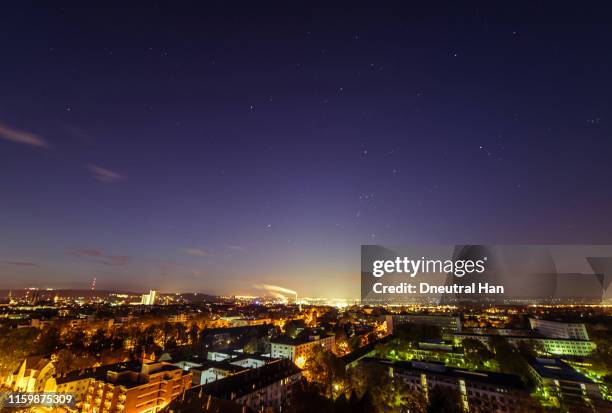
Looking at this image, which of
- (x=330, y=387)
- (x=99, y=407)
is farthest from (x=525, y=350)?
(x=99, y=407)

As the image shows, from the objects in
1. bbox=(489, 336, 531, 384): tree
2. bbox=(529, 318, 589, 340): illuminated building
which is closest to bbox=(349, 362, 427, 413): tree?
bbox=(489, 336, 531, 384): tree

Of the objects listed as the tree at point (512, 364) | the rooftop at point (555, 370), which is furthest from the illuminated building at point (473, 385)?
the rooftop at point (555, 370)

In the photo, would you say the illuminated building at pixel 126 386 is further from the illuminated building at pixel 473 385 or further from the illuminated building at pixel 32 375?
the illuminated building at pixel 473 385

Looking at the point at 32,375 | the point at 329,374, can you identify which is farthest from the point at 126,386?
the point at 329,374

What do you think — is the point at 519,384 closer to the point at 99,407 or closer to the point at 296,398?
the point at 296,398

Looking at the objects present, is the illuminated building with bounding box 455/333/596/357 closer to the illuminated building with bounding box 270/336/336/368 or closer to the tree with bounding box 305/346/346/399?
the illuminated building with bounding box 270/336/336/368

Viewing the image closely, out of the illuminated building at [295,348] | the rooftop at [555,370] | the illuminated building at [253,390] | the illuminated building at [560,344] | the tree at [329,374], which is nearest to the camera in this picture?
the illuminated building at [253,390]
